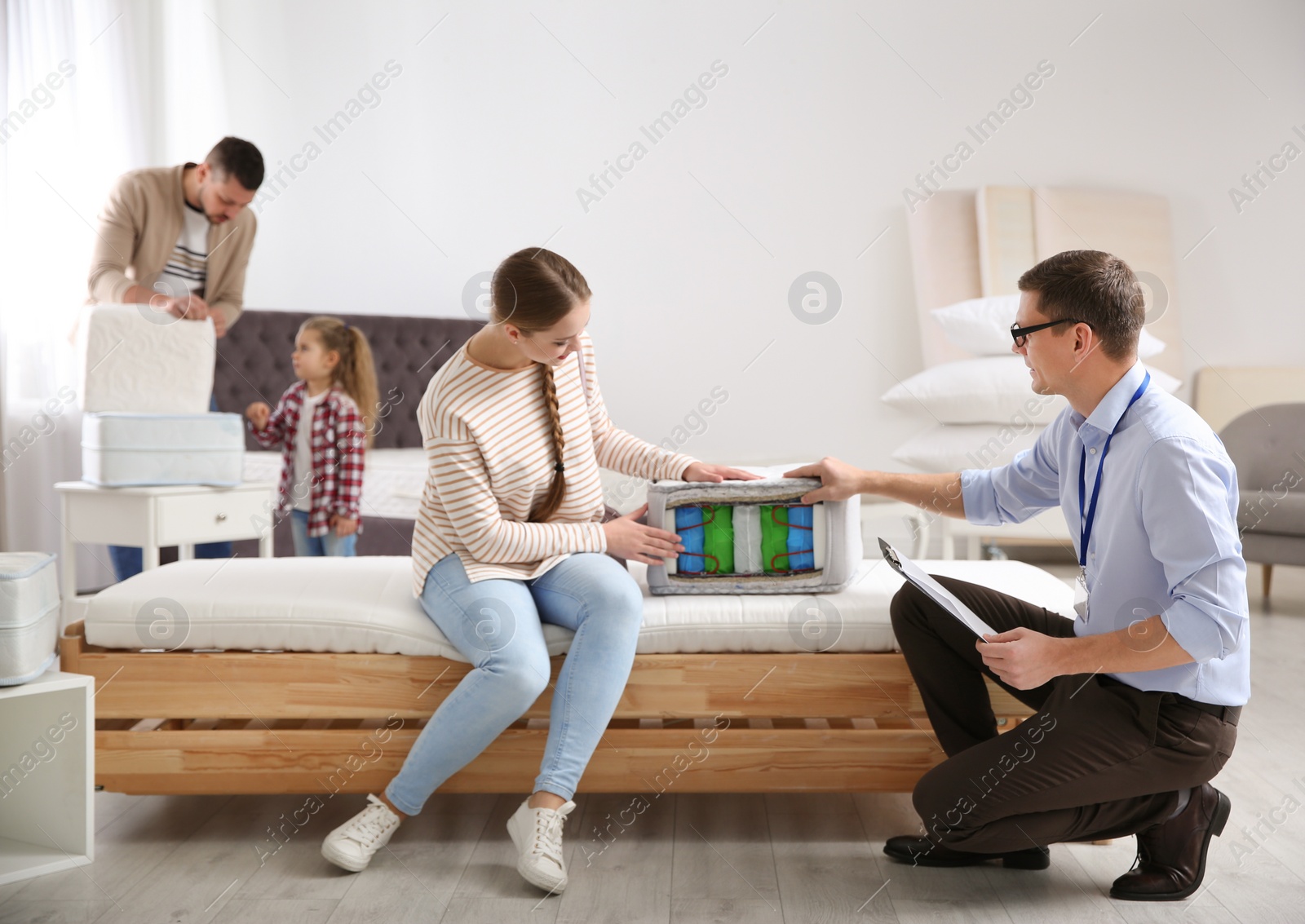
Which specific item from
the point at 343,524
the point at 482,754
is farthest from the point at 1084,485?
the point at 343,524

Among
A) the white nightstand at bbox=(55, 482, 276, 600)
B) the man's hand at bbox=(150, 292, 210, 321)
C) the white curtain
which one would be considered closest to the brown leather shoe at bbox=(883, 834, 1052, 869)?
the white nightstand at bbox=(55, 482, 276, 600)

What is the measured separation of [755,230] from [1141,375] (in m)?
2.96

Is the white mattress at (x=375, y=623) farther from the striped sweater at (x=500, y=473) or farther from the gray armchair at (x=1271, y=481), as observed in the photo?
the gray armchair at (x=1271, y=481)

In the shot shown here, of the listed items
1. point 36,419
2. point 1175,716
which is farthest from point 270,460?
point 1175,716

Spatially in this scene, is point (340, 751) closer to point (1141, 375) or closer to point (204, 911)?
point (204, 911)

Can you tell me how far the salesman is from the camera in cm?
124

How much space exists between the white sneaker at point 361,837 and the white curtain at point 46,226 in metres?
2.32

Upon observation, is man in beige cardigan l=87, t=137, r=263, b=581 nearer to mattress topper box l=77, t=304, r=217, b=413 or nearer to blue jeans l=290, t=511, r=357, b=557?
mattress topper box l=77, t=304, r=217, b=413

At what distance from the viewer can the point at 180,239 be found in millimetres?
2824

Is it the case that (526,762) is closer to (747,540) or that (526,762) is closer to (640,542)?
(640,542)

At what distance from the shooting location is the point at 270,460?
11.0 ft

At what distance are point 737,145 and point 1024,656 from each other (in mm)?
3231

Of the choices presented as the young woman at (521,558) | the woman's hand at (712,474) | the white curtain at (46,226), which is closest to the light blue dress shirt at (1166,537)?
the woman's hand at (712,474)

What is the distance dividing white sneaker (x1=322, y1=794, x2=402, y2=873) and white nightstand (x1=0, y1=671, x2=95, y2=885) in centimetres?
34
